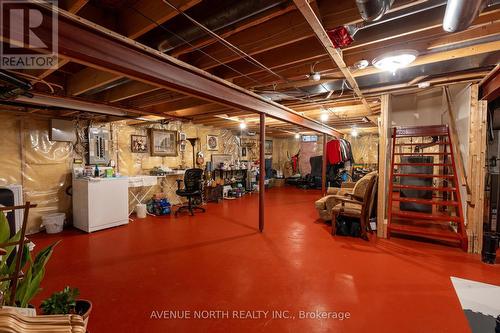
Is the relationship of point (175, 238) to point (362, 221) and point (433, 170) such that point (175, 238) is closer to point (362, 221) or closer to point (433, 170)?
point (362, 221)

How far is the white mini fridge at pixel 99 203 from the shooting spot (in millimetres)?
4039

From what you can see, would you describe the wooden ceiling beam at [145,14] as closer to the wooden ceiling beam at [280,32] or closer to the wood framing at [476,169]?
the wooden ceiling beam at [280,32]

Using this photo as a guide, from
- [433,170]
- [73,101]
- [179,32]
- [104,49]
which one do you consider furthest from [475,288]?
[73,101]

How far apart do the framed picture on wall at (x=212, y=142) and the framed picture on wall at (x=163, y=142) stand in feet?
4.27

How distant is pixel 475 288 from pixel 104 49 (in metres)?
3.86

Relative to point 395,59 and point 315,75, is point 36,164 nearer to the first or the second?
point 315,75

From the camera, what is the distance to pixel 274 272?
2623mm

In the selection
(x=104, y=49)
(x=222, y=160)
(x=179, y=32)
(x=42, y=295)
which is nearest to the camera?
(x=104, y=49)

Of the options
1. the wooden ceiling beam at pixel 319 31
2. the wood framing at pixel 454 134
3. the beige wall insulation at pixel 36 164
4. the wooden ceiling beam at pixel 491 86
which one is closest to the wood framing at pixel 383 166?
the wood framing at pixel 454 134

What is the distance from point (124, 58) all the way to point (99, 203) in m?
3.28

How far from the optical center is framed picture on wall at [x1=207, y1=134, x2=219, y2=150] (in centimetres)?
741

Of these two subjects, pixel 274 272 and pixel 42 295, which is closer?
pixel 42 295

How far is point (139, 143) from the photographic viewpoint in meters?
5.60

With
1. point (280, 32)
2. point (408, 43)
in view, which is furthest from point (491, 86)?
point (280, 32)
